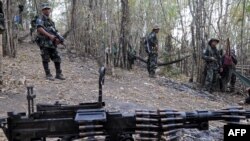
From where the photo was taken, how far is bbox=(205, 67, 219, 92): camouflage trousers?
1171cm

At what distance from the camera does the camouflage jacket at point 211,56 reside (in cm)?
1153

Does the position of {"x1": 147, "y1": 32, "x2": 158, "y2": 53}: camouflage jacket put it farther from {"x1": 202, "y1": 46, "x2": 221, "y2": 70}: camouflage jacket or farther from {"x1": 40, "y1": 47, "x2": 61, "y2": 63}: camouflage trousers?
{"x1": 40, "y1": 47, "x2": 61, "y2": 63}: camouflage trousers

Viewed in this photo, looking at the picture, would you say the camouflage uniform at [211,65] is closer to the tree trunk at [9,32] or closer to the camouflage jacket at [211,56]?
the camouflage jacket at [211,56]

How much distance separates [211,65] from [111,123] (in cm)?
933

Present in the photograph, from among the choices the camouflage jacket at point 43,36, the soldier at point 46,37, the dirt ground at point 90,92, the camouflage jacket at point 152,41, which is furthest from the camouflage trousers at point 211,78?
the camouflage jacket at point 43,36

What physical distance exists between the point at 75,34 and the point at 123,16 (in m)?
3.74

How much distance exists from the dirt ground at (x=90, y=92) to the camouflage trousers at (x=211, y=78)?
0.97 ft

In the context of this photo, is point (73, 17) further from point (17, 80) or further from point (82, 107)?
point (82, 107)

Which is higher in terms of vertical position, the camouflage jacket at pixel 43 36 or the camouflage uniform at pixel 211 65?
the camouflage jacket at pixel 43 36

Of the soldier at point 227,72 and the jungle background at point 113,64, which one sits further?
the soldier at point 227,72

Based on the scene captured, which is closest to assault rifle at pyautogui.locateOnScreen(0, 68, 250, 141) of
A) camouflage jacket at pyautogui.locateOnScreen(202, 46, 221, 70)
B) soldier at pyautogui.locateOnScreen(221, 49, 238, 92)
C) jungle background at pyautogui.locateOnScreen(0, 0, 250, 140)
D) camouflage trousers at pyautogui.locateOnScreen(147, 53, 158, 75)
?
jungle background at pyautogui.locateOnScreen(0, 0, 250, 140)

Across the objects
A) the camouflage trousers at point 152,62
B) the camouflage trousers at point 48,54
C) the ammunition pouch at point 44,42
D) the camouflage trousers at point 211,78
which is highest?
the ammunition pouch at point 44,42

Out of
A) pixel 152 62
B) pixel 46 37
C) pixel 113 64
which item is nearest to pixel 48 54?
pixel 46 37

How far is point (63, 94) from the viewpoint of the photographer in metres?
7.65
